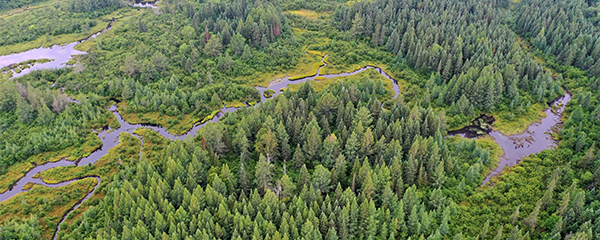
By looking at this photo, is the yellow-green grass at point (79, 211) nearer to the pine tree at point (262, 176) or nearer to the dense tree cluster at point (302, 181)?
the dense tree cluster at point (302, 181)

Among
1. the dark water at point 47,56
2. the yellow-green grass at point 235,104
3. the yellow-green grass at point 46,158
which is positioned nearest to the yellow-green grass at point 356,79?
the yellow-green grass at point 235,104

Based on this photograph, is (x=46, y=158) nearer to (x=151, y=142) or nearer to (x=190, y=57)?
(x=151, y=142)

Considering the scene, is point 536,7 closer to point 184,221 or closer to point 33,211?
point 184,221

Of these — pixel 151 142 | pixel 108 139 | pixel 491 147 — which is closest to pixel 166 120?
pixel 151 142

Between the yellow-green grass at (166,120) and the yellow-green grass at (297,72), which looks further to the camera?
the yellow-green grass at (297,72)

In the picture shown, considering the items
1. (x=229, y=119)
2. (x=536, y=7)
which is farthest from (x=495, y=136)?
(x=536, y=7)

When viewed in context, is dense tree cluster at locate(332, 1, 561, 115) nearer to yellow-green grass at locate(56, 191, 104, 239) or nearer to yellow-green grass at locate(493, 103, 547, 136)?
yellow-green grass at locate(493, 103, 547, 136)

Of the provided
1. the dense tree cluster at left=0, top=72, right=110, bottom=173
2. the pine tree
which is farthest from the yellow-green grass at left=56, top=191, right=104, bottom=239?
the pine tree
